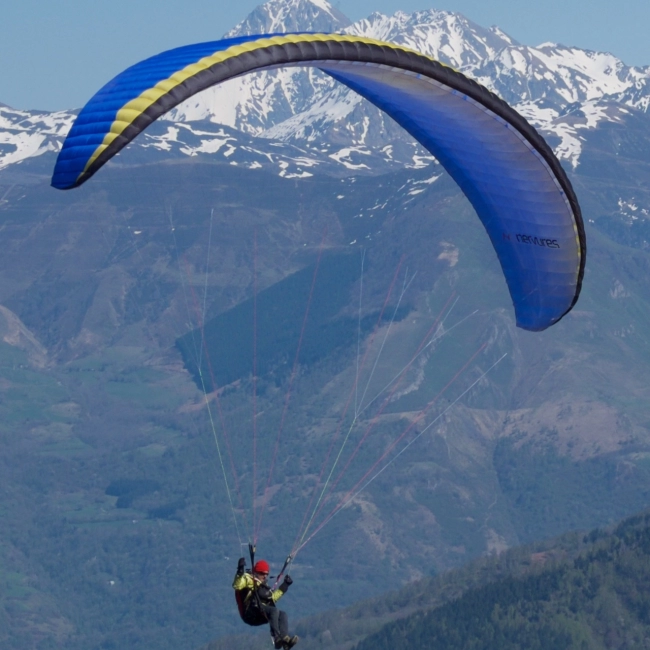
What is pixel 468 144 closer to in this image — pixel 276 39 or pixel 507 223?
pixel 507 223

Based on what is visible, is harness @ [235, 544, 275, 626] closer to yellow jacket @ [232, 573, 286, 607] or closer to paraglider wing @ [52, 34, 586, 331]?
yellow jacket @ [232, 573, 286, 607]

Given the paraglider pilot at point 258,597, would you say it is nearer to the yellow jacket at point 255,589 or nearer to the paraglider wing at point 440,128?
the yellow jacket at point 255,589

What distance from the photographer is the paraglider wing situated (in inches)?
1412

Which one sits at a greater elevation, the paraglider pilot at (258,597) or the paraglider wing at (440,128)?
the paraglider wing at (440,128)

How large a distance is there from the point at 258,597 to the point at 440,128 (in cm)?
1676

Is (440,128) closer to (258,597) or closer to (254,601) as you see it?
(258,597)

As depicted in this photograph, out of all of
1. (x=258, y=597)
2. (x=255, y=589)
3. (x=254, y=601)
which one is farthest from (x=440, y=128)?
(x=254, y=601)

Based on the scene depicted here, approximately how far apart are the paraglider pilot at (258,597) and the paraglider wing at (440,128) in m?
11.9

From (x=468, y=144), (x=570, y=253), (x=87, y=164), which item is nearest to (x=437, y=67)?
(x=468, y=144)

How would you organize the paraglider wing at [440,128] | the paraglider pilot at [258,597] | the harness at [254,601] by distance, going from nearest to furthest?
the paraglider wing at [440,128] → the paraglider pilot at [258,597] → the harness at [254,601]

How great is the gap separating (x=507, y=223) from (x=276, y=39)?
12640 mm

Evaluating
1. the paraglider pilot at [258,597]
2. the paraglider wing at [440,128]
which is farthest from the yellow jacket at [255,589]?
the paraglider wing at [440,128]

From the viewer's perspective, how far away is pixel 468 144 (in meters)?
47.3

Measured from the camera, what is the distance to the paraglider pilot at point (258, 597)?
127 ft
